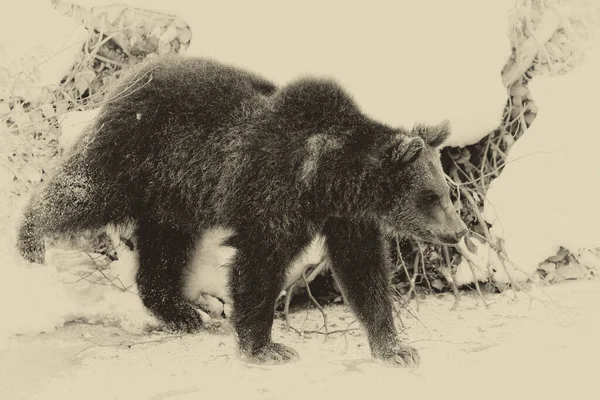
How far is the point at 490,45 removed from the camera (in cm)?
659

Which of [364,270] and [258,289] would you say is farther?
A: [364,270]

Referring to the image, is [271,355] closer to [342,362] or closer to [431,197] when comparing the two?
[342,362]

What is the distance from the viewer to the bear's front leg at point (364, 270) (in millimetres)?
5383

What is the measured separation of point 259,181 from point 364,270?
0.97m

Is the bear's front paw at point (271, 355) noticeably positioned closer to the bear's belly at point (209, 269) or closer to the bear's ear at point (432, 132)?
the bear's belly at point (209, 269)

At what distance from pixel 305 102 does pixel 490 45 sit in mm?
2177

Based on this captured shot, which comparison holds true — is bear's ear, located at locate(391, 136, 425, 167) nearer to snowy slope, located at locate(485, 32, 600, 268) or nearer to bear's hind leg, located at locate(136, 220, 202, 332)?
snowy slope, located at locate(485, 32, 600, 268)

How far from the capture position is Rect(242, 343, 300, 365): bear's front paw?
203 inches

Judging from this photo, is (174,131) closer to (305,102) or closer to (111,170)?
(111,170)

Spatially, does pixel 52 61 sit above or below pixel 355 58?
below

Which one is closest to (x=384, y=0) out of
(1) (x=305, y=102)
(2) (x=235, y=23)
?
(2) (x=235, y=23)

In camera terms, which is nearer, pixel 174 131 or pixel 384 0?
pixel 174 131

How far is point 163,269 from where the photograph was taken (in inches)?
243

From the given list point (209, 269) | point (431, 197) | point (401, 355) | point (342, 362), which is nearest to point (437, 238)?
point (431, 197)
